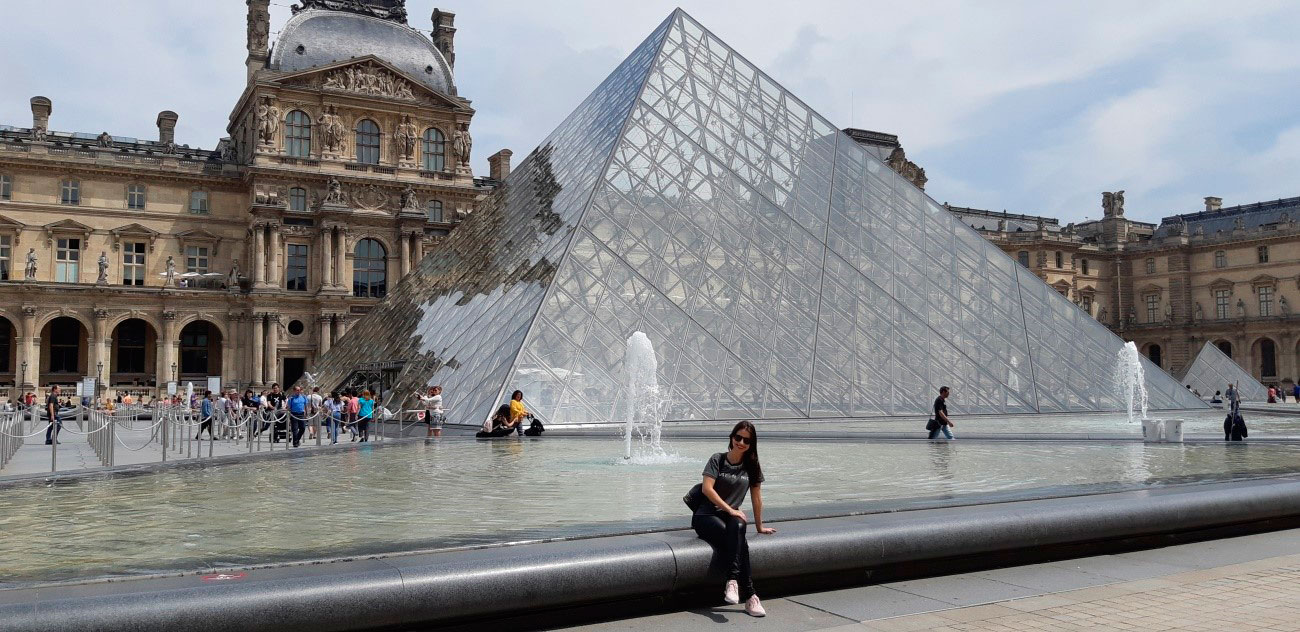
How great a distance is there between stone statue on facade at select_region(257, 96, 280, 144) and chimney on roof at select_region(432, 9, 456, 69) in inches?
449

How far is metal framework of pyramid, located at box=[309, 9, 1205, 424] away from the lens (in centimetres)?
1619

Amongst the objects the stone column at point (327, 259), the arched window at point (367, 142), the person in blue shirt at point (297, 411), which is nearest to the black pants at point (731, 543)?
the person in blue shirt at point (297, 411)

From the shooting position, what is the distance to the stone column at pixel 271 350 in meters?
42.4

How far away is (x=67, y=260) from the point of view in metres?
42.0

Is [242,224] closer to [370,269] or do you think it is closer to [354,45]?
[370,269]

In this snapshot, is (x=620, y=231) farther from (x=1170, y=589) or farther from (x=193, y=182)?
(x=193, y=182)

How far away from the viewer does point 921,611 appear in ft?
14.1

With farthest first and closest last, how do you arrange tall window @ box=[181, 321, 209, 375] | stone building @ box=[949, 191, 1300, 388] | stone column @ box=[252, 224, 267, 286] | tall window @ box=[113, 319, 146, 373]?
stone building @ box=[949, 191, 1300, 388] → tall window @ box=[181, 321, 209, 375] → tall window @ box=[113, 319, 146, 373] → stone column @ box=[252, 224, 267, 286]

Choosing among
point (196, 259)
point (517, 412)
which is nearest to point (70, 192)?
point (196, 259)

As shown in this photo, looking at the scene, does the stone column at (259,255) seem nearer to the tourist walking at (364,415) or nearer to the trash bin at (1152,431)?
the tourist walking at (364,415)

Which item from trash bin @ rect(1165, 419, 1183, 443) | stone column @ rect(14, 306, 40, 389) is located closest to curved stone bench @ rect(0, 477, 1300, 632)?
trash bin @ rect(1165, 419, 1183, 443)

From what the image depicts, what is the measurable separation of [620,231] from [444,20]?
39130 mm

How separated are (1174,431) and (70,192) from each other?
143 ft

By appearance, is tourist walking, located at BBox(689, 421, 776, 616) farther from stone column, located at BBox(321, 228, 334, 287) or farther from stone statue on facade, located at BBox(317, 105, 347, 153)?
stone statue on facade, located at BBox(317, 105, 347, 153)
